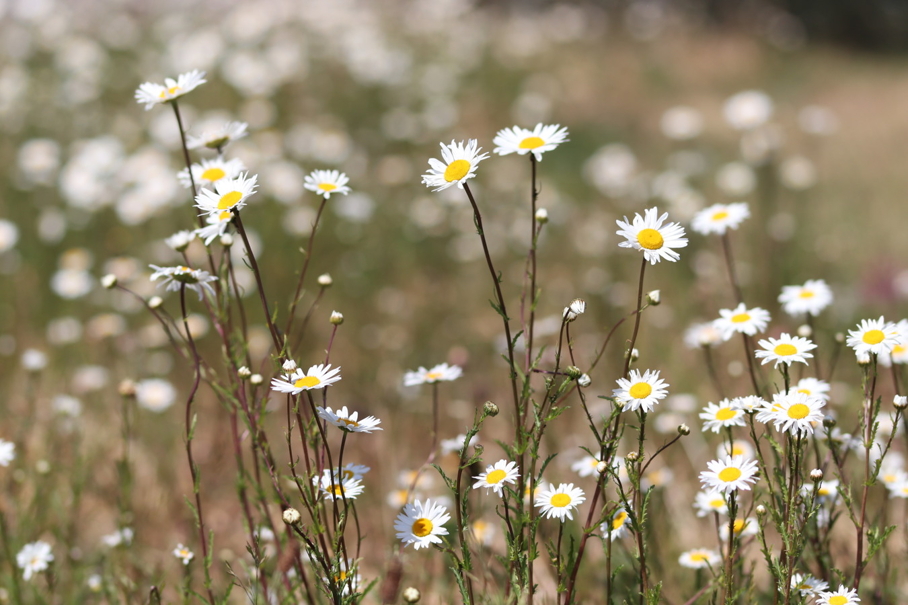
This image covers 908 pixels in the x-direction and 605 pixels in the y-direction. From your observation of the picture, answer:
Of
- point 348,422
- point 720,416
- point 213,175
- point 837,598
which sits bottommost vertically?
point 837,598

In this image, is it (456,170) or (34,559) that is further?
(34,559)

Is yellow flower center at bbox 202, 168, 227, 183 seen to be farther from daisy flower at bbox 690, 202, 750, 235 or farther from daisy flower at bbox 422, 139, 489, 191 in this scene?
daisy flower at bbox 690, 202, 750, 235

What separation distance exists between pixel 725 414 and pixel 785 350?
0.18 m

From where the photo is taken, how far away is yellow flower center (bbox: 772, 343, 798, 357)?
A: 5.03 ft

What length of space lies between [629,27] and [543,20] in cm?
143

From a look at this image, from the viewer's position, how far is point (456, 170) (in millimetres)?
1485

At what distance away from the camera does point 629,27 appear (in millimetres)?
12523

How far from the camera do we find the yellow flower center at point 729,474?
1441 mm

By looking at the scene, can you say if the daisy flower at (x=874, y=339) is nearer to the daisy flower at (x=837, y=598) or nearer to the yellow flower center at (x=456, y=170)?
the daisy flower at (x=837, y=598)

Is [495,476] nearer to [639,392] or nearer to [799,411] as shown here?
[639,392]

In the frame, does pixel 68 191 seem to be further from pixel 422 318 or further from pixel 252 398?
pixel 252 398

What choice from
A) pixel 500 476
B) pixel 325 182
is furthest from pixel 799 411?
Answer: pixel 325 182

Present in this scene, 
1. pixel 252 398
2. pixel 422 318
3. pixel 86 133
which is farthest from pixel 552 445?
pixel 86 133

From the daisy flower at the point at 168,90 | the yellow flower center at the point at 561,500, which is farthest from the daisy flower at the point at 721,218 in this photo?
the daisy flower at the point at 168,90
